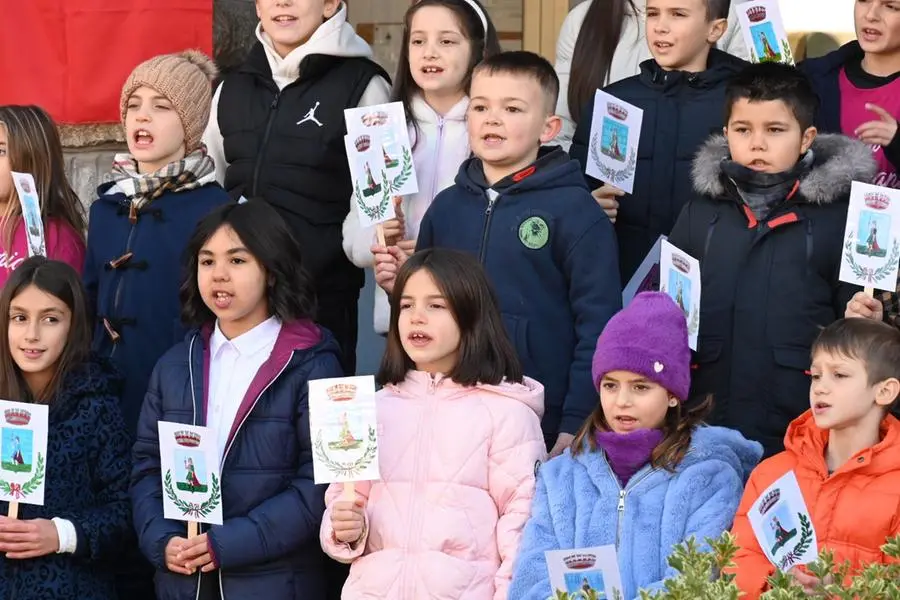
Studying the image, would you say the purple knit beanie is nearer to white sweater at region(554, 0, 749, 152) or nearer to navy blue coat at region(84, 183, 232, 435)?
white sweater at region(554, 0, 749, 152)

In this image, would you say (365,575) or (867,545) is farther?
(365,575)

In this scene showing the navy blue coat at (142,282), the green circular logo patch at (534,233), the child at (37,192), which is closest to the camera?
the green circular logo patch at (534,233)

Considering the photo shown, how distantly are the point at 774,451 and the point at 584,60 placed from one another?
5.88 ft

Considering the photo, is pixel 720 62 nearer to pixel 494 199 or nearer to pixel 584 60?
pixel 584 60

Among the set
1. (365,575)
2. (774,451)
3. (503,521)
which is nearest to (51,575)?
(365,575)

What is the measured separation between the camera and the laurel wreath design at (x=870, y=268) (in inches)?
189

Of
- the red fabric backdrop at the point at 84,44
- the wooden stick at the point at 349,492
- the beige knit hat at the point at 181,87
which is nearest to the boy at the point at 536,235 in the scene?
the wooden stick at the point at 349,492

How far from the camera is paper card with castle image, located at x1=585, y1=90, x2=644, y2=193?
5609 mm

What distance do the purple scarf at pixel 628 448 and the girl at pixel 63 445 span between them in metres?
1.65

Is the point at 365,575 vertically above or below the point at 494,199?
below

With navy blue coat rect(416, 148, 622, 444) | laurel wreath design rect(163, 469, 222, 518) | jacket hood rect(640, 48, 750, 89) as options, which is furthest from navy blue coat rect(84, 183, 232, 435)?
jacket hood rect(640, 48, 750, 89)

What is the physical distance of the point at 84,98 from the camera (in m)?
7.27

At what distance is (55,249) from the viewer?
20.3 ft

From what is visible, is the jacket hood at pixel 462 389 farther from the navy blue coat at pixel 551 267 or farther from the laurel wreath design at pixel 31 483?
the laurel wreath design at pixel 31 483
